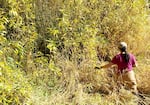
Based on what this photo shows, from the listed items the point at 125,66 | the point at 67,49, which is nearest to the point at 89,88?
the point at 125,66

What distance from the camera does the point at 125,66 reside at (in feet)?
24.0

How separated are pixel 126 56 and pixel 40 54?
5.32 ft

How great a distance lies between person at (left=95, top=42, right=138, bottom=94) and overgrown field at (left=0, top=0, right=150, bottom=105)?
196 mm

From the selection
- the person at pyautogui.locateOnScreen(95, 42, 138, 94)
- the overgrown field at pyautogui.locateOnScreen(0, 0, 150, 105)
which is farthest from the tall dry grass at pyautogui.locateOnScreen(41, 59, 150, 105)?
the person at pyautogui.locateOnScreen(95, 42, 138, 94)

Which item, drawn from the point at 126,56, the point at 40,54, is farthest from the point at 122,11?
the point at 40,54

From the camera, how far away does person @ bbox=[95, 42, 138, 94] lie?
7305 mm

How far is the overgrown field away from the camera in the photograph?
7012 mm

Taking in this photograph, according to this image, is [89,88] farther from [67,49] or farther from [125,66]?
[67,49]

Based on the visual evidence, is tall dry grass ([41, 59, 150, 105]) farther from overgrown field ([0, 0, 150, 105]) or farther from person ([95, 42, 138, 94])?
person ([95, 42, 138, 94])

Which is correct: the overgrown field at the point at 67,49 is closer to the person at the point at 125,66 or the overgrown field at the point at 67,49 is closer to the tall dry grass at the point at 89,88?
the tall dry grass at the point at 89,88

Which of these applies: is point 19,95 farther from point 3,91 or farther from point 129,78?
point 129,78

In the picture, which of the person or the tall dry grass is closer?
the tall dry grass

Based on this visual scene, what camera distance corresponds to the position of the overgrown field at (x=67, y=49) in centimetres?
701

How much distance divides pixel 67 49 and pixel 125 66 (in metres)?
1.18
